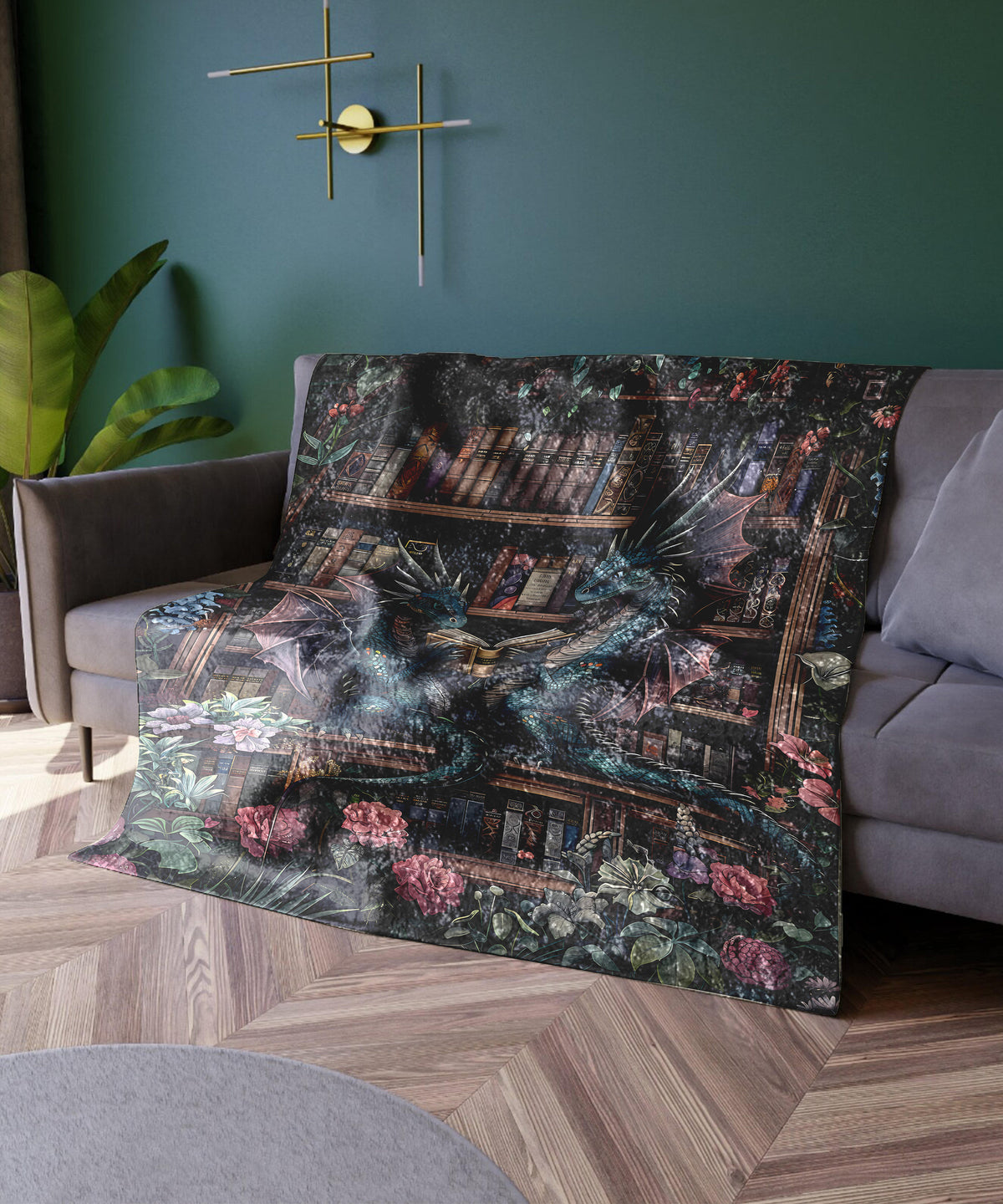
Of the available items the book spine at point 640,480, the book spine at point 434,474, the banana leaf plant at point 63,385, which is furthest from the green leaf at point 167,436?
the book spine at point 640,480

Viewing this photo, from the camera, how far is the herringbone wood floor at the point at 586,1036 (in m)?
1.22

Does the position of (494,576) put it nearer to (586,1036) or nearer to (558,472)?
(558,472)

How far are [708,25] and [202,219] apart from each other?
5.25ft

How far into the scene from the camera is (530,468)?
228 cm

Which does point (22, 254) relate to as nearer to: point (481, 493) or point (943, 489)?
point (481, 493)

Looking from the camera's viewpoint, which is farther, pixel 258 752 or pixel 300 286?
pixel 300 286

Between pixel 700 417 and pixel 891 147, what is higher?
pixel 891 147

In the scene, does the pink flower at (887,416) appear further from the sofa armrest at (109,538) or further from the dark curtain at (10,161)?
the dark curtain at (10,161)

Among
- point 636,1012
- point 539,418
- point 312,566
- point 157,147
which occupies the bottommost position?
point 636,1012

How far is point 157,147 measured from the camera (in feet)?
10.7

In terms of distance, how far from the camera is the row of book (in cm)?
216

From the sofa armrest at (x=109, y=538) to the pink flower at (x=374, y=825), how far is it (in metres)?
0.80

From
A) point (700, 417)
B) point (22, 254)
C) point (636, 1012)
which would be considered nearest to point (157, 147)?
point (22, 254)

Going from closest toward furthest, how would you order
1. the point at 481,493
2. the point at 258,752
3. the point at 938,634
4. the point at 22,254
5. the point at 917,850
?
1. the point at 917,850
2. the point at 938,634
3. the point at 258,752
4. the point at 481,493
5. the point at 22,254
